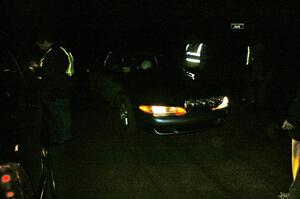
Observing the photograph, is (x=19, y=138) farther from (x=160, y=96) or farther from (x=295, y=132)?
(x=160, y=96)

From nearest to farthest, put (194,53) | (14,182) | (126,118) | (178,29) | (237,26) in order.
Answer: (14,182)
(126,118)
(194,53)
(237,26)
(178,29)

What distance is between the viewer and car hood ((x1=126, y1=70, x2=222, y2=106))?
5.82 m

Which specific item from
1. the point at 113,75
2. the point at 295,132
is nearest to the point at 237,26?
the point at 113,75

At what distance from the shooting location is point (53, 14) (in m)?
15.6

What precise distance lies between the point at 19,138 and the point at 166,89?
4230mm

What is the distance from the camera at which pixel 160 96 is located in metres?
5.89

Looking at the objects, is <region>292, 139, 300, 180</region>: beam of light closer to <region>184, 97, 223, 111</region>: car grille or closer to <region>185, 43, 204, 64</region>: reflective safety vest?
<region>184, 97, 223, 111</region>: car grille

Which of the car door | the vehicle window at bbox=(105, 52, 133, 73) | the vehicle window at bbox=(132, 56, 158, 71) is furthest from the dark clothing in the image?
the vehicle window at bbox=(132, 56, 158, 71)

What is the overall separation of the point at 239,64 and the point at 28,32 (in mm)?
10620

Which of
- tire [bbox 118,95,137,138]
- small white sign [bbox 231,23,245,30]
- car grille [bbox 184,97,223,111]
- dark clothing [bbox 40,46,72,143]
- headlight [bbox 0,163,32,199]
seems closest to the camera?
headlight [bbox 0,163,32,199]

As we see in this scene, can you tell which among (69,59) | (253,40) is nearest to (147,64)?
(69,59)

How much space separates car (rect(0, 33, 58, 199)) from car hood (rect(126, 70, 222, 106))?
2.75m

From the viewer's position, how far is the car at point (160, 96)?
5746mm

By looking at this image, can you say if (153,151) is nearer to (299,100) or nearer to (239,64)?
(299,100)
